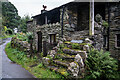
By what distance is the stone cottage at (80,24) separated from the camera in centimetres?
629

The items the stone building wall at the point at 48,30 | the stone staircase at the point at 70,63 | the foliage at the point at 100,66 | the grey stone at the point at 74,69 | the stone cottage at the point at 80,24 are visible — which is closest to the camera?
the grey stone at the point at 74,69

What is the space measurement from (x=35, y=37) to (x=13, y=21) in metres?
22.5

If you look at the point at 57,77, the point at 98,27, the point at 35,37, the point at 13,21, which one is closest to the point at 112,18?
the point at 98,27

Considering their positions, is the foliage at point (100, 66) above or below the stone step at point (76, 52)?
below

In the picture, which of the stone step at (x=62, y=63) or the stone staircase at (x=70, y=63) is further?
the stone step at (x=62, y=63)

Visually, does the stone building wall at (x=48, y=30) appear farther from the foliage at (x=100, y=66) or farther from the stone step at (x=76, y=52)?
the foliage at (x=100, y=66)

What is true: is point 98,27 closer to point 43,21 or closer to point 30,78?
point 30,78

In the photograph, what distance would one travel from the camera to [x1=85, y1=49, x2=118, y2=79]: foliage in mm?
3604

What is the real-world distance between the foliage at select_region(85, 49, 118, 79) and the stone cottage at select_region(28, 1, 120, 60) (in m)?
1.24

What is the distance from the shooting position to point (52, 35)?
8.45 metres

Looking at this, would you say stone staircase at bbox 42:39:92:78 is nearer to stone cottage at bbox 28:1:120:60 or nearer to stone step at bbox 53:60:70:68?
stone step at bbox 53:60:70:68

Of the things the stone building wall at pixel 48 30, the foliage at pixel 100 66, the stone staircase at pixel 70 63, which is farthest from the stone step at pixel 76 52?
the stone building wall at pixel 48 30

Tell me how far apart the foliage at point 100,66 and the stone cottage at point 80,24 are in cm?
124

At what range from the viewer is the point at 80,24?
26.0 feet
